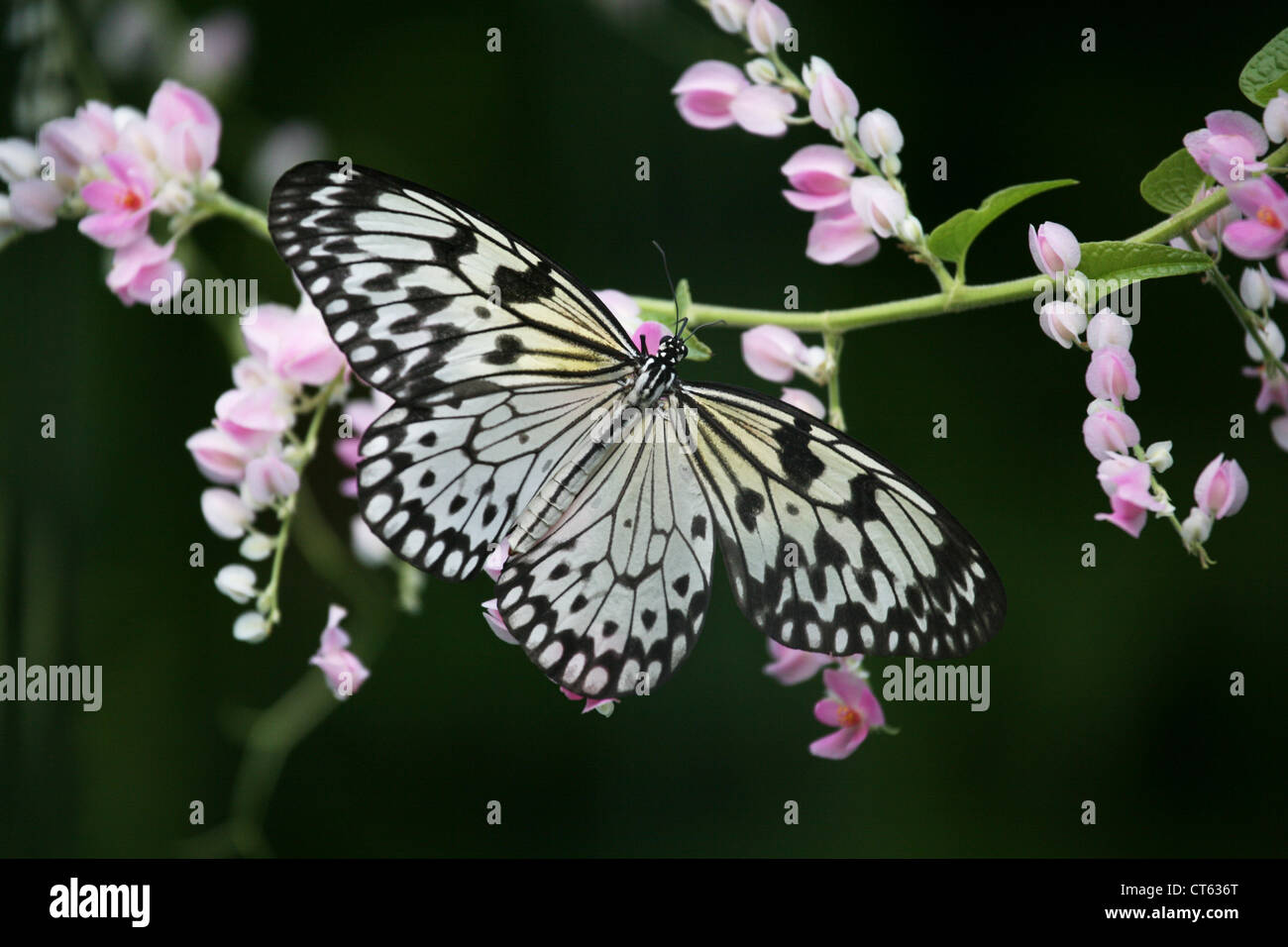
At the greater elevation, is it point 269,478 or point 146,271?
point 146,271

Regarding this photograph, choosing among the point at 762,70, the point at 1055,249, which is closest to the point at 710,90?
the point at 762,70

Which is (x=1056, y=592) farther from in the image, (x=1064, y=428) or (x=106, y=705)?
(x=106, y=705)

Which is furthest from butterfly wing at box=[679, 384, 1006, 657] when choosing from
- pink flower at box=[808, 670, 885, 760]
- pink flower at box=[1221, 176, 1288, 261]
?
pink flower at box=[1221, 176, 1288, 261]

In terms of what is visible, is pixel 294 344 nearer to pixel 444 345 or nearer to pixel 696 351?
pixel 444 345

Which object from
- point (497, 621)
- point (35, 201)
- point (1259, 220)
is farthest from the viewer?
point (35, 201)

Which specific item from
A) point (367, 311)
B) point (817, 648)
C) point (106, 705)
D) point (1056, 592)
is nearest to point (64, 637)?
point (106, 705)
